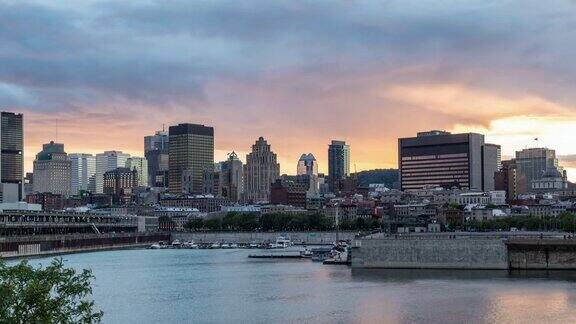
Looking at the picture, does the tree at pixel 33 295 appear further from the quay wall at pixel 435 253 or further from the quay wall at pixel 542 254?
the quay wall at pixel 542 254

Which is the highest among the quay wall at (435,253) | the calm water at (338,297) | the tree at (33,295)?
the tree at (33,295)

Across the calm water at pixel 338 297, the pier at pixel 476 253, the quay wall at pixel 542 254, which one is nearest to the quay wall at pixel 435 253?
the pier at pixel 476 253

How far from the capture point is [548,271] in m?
106

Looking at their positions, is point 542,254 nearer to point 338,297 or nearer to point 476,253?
point 476,253

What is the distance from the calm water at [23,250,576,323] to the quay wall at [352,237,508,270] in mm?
3763

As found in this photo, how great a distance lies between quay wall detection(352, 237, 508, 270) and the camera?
355ft

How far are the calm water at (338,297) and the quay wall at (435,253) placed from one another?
376 cm

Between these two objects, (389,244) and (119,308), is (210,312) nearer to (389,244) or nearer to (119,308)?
(119,308)

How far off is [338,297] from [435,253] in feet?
95.3

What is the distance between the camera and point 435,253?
110875mm

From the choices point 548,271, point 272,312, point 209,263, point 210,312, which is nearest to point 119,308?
point 210,312

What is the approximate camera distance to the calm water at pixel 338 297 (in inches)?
Result: 2798

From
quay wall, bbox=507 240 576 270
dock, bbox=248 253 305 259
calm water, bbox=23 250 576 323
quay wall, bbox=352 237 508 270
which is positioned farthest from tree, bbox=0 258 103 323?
dock, bbox=248 253 305 259

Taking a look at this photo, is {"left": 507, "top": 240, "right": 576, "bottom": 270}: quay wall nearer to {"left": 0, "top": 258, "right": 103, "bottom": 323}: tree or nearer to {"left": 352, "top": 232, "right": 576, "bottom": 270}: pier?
{"left": 352, "top": 232, "right": 576, "bottom": 270}: pier
